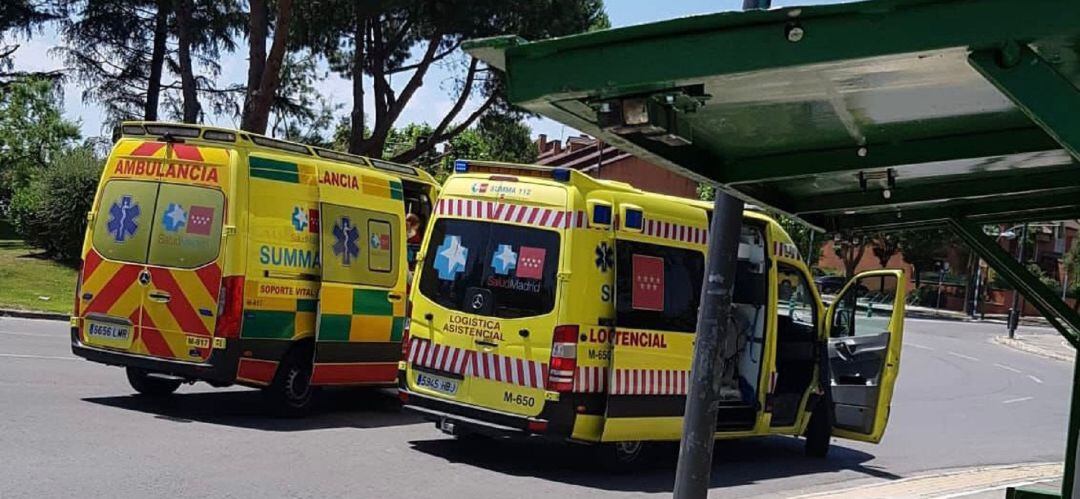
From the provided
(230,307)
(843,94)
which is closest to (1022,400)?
(230,307)

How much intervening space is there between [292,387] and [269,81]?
12200 mm

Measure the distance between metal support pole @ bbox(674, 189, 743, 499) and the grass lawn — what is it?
55.6ft

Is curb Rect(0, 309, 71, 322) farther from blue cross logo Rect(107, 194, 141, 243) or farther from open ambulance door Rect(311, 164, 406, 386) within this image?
open ambulance door Rect(311, 164, 406, 386)

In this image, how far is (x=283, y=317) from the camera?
10.3 metres

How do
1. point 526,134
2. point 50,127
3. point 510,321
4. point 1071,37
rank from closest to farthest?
point 1071,37
point 510,321
point 526,134
point 50,127

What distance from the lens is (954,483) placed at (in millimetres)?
10609

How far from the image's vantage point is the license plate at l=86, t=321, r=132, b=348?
9.98 meters

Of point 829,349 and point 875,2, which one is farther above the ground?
point 875,2

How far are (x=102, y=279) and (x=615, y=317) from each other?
4694 mm

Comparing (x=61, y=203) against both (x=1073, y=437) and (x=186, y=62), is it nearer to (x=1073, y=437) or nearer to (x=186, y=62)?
(x=186, y=62)

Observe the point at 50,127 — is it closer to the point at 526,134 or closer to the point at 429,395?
the point at 526,134

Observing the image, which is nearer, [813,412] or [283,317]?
[283,317]

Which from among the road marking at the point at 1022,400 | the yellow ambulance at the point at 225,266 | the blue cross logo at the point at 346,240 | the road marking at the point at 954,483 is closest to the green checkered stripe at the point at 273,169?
the yellow ambulance at the point at 225,266

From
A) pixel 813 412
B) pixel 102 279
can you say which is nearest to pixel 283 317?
pixel 102 279
